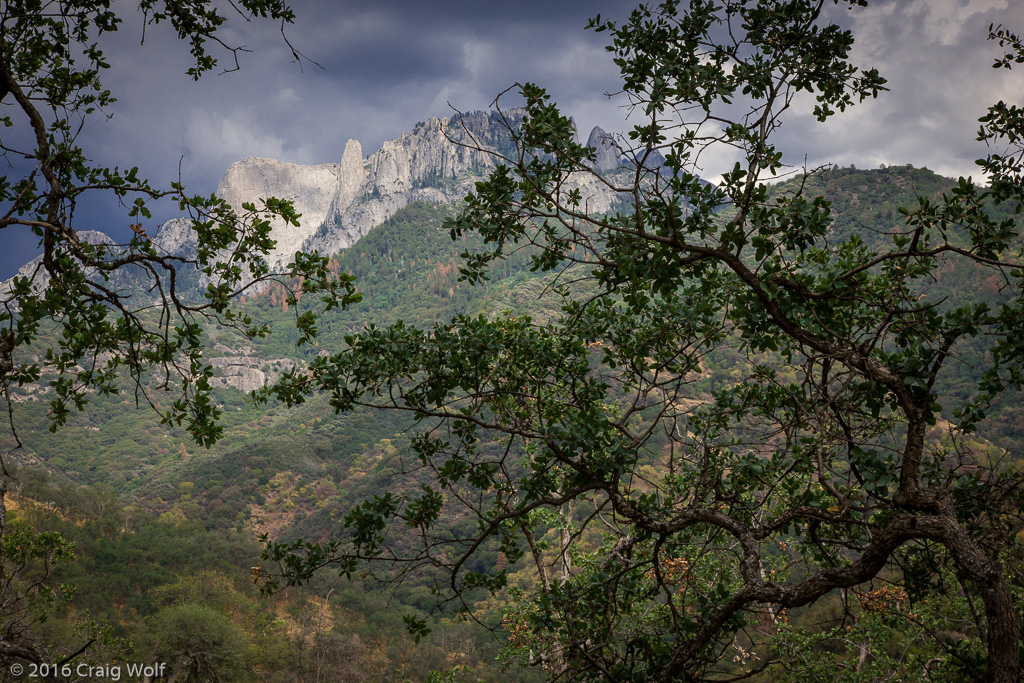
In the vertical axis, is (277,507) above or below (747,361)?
below

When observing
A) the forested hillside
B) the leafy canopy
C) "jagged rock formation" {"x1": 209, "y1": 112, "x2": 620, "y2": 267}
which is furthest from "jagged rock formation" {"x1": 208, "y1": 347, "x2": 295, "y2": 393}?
the leafy canopy

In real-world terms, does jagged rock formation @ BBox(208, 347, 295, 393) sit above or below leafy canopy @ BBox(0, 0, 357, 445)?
above

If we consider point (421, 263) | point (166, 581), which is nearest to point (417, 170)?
point (421, 263)

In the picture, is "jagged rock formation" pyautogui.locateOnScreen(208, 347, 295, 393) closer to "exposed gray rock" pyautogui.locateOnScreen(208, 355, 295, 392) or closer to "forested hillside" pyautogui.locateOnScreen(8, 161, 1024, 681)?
"exposed gray rock" pyautogui.locateOnScreen(208, 355, 295, 392)

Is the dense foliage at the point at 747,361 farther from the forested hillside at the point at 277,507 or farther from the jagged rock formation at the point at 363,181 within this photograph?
the jagged rock formation at the point at 363,181

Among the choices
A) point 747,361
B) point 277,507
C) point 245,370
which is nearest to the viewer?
point 747,361

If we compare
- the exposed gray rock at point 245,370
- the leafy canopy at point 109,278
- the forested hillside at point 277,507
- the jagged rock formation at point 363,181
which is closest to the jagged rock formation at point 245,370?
the exposed gray rock at point 245,370

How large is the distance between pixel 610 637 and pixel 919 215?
3.00 metres

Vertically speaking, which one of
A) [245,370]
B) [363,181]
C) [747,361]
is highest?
[363,181]

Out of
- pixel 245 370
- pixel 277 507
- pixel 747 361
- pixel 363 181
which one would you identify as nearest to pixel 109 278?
pixel 747 361

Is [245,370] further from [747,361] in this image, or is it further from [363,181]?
[747,361]

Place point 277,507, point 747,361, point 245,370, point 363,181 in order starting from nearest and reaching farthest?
point 747,361 → point 277,507 → point 245,370 → point 363,181

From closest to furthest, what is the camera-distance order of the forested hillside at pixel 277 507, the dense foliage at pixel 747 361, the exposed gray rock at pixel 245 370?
the dense foliage at pixel 747 361 < the forested hillside at pixel 277 507 < the exposed gray rock at pixel 245 370

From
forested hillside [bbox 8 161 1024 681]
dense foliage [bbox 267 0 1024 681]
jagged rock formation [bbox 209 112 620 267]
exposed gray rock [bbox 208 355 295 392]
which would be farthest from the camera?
jagged rock formation [bbox 209 112 620 267]
